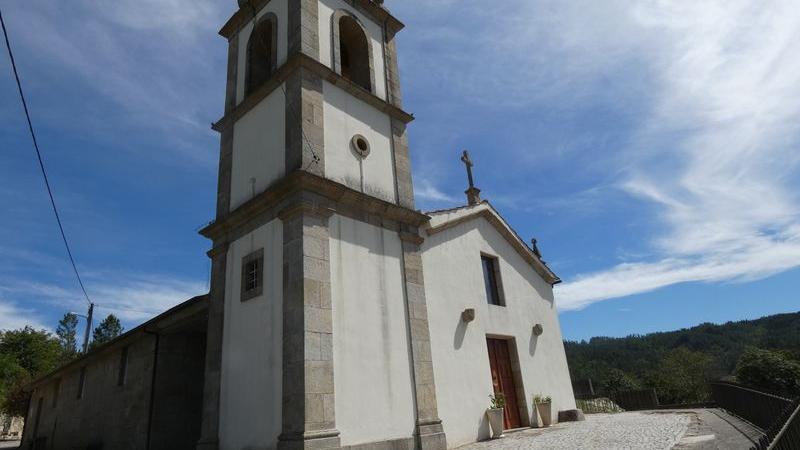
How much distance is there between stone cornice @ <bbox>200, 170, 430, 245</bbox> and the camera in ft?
31.5

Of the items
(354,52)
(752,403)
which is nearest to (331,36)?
(354,52)

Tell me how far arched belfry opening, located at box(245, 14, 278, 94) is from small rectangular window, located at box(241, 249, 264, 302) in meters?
5.07

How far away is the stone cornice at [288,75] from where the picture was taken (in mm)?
11078

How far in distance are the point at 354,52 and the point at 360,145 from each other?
146 inches

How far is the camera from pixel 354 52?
13750mm

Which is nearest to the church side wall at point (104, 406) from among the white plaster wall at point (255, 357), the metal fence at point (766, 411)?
the white plaster wall at point (255, 357)

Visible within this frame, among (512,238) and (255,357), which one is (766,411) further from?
(255,357)

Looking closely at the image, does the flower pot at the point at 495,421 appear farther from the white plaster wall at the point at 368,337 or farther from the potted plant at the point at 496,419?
the white plaster wall at the point at 368,337

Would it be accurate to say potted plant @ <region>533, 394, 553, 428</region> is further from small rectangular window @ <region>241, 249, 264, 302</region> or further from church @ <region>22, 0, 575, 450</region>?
small rectangular window @ <region>241, 249, 264, 302</region>

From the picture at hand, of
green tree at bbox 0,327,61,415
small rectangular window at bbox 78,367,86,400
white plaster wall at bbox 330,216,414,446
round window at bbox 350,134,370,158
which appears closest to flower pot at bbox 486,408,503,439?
white plaster wall at bbox 330,216,414,446

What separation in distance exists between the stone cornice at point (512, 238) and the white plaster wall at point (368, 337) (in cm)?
292

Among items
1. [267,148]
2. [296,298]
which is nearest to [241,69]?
[267,148]

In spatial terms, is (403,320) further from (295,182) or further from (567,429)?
(567,429)

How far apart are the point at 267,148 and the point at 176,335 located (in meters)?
6.82
